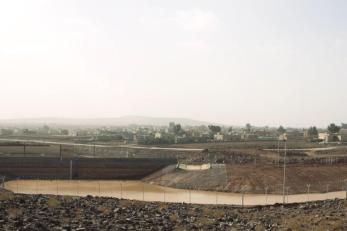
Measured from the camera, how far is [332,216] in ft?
109

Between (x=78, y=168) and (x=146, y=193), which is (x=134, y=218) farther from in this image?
(x=78, y=168)

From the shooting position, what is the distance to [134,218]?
29.2 metres

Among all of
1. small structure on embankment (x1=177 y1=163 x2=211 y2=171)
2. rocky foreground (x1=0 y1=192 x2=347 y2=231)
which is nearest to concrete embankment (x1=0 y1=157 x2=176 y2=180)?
small structure on embankment (x1=177 y1=163 x2=211 y2=171)

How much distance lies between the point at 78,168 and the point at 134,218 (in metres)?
46.6

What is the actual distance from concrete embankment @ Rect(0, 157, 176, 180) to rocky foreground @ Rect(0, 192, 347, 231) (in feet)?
117

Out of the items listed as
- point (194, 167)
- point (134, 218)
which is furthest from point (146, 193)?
point (134, 218)

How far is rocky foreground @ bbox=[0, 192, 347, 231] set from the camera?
81.6 feet

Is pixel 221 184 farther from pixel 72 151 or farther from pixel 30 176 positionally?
pixel 72 151

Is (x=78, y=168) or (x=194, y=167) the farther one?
(x=78, y=168)

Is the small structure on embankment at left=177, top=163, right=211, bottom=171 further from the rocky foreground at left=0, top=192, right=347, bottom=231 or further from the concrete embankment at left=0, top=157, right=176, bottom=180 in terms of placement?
the rocky foreground at left=0, top=192, right=347, bottom=231

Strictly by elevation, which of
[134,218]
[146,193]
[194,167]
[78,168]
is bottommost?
[146,193]

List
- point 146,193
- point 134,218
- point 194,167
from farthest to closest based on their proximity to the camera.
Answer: point 194,167 < point 146,193 < point 134,218

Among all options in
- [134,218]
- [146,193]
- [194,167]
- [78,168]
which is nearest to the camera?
[134,218]

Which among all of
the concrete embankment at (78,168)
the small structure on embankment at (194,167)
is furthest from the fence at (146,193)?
the small structure on embankment at (194,167)
